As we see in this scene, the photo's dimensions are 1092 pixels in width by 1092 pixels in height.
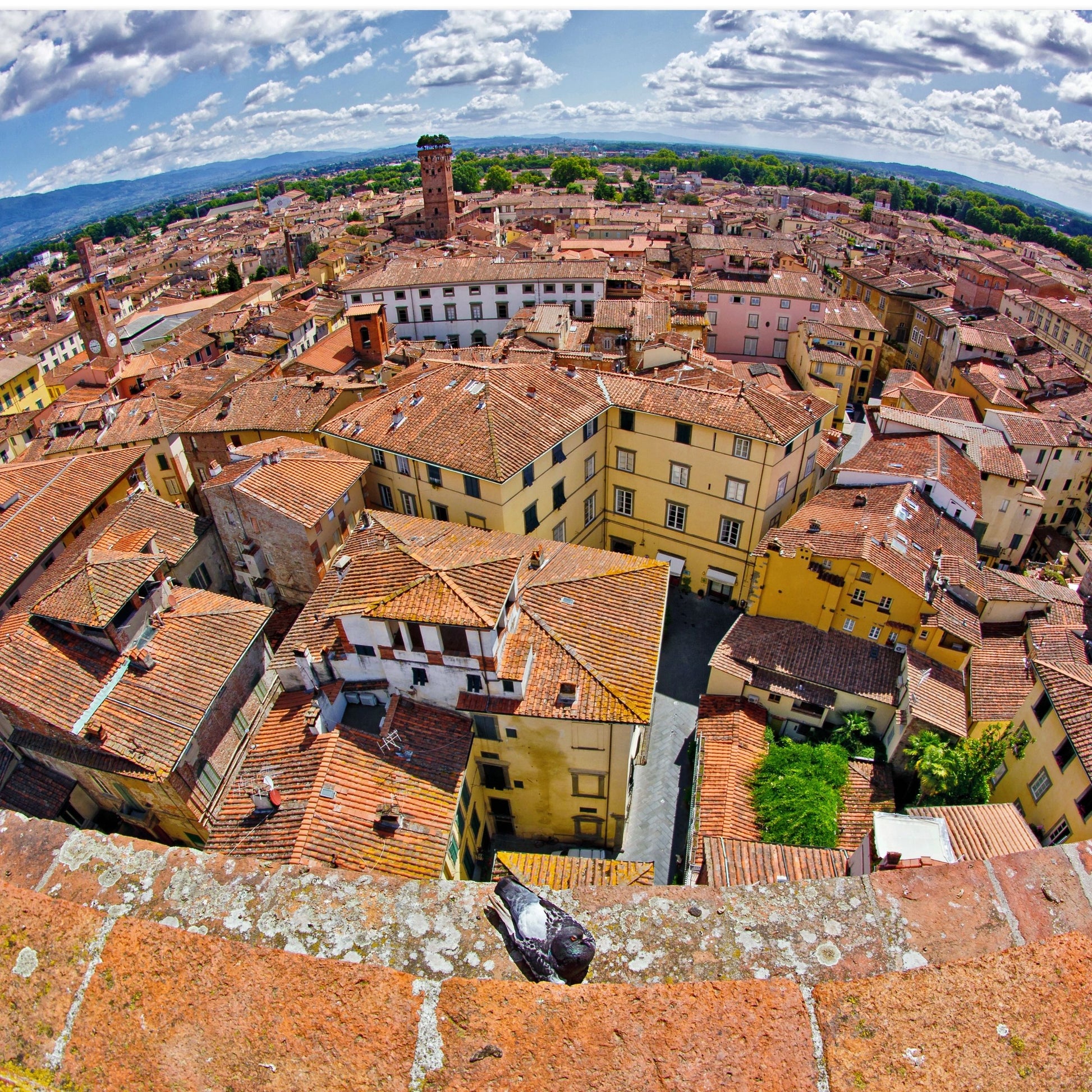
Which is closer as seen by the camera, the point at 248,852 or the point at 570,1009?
the point at 570,1009

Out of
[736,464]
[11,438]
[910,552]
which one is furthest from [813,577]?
[11,438]

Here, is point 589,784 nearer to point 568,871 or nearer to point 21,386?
point 568,871

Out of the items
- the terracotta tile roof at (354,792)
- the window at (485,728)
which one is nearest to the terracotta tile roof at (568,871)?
the terracotta tile roof at (354,792)

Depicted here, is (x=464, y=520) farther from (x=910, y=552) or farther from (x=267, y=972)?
(x=267, y=972)

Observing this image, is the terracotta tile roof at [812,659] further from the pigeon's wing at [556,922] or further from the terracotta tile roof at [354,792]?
the pigeon's wing at [556,922]

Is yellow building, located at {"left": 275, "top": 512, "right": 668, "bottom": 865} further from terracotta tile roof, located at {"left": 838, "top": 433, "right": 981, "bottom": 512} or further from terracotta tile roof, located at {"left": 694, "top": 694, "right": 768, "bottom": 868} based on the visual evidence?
terracotta tile roof, located at {"left": 838, "top": 433, "right": 981, "bottom": 512}

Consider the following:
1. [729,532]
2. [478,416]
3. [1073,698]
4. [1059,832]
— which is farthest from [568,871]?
[729,532]
